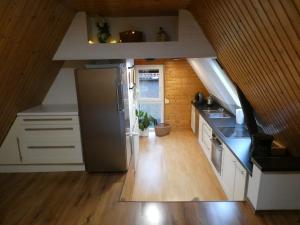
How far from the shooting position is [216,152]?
395 centimetres

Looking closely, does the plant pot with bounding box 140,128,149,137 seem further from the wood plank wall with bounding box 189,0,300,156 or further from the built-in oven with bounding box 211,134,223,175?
the wood plank wall with bounding box 189,0,300,156

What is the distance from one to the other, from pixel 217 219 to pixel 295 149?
4.24 ft

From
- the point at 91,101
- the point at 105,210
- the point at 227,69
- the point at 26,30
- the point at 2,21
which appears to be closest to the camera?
the point at 2,21

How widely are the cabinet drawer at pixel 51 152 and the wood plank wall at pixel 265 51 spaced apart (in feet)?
7.90

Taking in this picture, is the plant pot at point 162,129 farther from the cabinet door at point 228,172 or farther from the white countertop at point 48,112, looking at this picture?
the white countertop at point 48,112

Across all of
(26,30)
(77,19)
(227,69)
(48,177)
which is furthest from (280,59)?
(48,177)

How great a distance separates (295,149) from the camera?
2.78 m

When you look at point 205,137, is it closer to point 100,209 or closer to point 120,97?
point 120,97

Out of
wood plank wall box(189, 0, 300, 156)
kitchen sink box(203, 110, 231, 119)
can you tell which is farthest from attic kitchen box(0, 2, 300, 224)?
kitchen sink box(203, 110, 231, 119)

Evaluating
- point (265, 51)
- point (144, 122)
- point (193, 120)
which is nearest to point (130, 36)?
point (265, 51)

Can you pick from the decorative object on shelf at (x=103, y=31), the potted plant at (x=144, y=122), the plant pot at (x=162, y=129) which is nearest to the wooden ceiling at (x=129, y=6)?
the decorative object on shelf at (x=103, y=31)

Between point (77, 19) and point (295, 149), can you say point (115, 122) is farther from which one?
point (295, 149)

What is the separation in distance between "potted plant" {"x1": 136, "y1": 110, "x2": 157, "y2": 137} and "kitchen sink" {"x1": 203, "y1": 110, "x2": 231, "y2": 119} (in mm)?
1617

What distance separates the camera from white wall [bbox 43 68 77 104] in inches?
152
